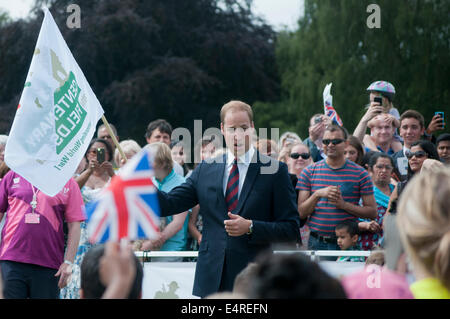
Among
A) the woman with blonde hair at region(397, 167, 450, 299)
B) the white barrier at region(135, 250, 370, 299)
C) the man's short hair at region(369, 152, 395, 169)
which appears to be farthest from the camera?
the man's short hair at region(369, 152, 395, 169)

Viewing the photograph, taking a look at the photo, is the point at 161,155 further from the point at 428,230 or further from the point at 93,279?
the point at 428,230

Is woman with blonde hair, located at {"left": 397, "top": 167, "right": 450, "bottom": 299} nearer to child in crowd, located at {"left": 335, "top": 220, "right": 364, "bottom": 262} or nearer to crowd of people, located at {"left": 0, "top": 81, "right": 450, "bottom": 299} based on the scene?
crowd of people, located at {"left": 0, "top": 81, "right": 450, "bottom": 299}

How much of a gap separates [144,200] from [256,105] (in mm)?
21979

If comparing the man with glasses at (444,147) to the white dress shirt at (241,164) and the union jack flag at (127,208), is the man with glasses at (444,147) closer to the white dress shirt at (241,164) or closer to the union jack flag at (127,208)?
the white dress shirt at (241,164)

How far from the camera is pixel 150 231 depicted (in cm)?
236

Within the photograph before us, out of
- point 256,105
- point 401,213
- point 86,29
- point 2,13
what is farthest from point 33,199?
point 2,13

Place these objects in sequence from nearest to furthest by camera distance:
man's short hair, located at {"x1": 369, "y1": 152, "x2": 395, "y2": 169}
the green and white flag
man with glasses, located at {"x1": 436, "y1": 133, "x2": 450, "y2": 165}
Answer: the green and white flag → man's short hair, located at {"x1": 369, "y1": 152, "x2": 395, "y2": 169} → man with glasses, located at {"x1": 436, "y1": 133, "x2": 450, "y2": 165}

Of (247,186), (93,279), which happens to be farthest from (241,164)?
(93,279)

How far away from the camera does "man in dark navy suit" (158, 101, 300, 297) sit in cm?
479

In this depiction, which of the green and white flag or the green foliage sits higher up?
the green foliage

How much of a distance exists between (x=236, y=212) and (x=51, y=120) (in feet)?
5.63

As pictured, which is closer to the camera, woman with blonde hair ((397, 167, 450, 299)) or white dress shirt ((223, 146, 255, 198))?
woman with blonde hair ((397, 167, 450, 299))

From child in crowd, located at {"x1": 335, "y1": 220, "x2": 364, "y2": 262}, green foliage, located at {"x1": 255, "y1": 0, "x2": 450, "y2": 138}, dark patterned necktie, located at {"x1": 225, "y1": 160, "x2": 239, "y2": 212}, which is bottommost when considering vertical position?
child in crowd, located at {"x1": 335, "y1": 220, "x2": 364, "y2": 262}

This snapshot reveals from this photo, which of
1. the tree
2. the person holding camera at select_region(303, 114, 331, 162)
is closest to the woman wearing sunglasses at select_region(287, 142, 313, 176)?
the person holding camera at select_region(303, 114, 331, 162)
